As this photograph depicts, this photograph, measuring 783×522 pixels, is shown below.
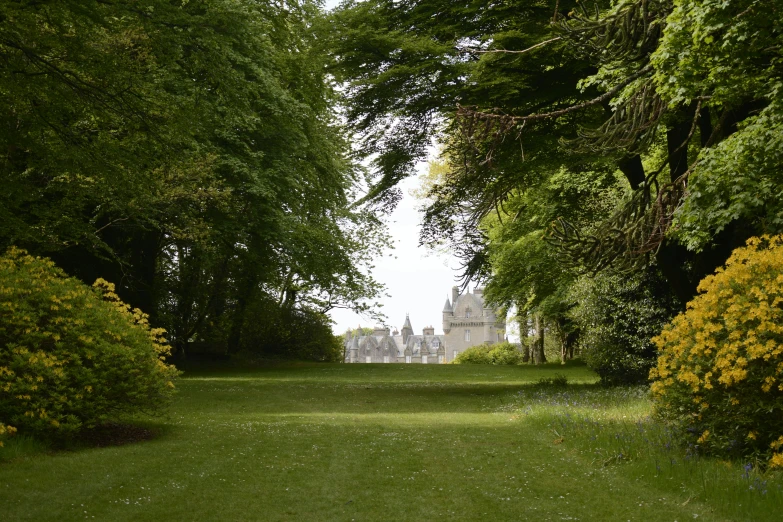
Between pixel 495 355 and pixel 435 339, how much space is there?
66228mm

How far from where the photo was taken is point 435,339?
358ft

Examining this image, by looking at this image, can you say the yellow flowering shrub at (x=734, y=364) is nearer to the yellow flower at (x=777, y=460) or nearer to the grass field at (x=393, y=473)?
the yellow flower at (x=777, y=460)

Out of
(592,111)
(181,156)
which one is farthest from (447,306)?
(181,156)

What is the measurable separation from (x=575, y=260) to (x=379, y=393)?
28.9 ft

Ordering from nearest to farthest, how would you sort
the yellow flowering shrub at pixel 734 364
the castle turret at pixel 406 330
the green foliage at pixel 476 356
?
the yellow flowering shrub at pixel 734 364 → the green foliage at pixel 476 356 → the castle turret at pixel 406 330

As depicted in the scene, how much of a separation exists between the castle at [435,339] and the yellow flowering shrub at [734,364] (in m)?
82.5

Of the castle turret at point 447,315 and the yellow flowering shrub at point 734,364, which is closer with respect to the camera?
the yellow flowering shrub at point 734,364

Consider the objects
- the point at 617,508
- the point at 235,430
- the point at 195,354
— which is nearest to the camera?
the point at 617,508

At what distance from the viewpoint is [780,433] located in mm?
8047

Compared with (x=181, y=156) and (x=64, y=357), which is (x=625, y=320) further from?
(x=64, y=357)

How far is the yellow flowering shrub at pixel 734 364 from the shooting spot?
A: 316 inches

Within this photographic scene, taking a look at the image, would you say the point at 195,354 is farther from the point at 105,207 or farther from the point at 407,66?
the point at 407,66

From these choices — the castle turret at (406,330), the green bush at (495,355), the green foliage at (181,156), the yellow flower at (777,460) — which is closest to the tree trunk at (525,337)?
the green bush at (495,355)

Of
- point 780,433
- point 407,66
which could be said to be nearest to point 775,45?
point 780,433
